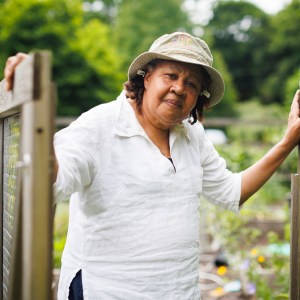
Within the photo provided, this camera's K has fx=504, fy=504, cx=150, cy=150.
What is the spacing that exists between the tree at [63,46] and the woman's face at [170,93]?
53.2 ft

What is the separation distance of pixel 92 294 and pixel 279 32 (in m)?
33.8

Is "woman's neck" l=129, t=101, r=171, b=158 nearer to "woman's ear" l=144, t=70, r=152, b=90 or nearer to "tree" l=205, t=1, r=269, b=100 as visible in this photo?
"woman's ear" l=144, t=70, r=152, b=90

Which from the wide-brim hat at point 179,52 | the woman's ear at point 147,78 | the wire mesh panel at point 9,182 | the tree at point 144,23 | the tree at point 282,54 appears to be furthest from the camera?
the tree at point 282,54

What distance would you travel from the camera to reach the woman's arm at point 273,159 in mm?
2012

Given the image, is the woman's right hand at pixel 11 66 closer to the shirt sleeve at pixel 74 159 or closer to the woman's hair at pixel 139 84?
the shirt sleeve at pixel 74 159

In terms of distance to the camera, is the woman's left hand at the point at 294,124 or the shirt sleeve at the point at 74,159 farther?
the woman's left hand at the point at 294,124

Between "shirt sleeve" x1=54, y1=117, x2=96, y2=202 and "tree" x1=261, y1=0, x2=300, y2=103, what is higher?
"tree" x1=261, y1=0, x2=300, y2=103

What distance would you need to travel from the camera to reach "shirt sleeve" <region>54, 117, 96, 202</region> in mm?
1498

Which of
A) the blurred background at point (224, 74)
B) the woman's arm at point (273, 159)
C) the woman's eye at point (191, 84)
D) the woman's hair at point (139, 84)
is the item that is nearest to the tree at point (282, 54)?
the blurred background at point (224, 74)

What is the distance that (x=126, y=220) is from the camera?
1701mm

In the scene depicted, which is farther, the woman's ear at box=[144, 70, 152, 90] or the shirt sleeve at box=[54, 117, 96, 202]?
the woman's ear at box=[144, 70, 152, 90]

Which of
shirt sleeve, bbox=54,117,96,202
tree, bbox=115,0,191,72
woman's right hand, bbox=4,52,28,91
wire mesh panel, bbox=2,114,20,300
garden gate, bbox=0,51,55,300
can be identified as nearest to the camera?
garden gate, bbox=0,51,55,300

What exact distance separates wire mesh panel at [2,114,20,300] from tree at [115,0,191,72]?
24527 millimetres

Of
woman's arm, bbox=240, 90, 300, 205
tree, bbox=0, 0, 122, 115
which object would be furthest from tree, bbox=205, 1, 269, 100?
woman's arm, bbox=240, 90, 300, 205
